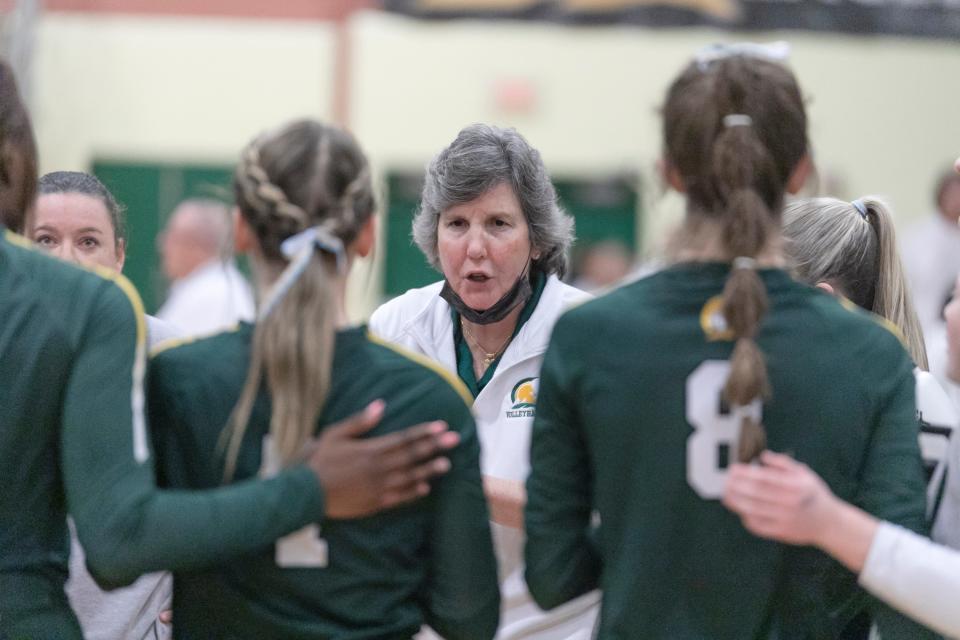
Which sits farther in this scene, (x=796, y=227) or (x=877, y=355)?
(x=796, y=227)

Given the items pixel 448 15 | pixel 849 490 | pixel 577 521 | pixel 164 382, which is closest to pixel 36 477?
pixel 164 382

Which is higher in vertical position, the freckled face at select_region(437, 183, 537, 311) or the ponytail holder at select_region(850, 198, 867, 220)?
the ponytail holder at select_region(850, 198, 867, 220)

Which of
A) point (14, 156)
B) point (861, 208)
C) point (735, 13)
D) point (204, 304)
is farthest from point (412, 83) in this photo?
point (14, 156)

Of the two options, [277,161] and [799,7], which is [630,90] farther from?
[277,161]

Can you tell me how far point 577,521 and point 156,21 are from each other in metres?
11.3

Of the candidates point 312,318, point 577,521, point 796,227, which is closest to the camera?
point 312,318

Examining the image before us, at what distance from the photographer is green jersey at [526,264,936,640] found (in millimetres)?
2258

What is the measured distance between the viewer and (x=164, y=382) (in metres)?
2.30

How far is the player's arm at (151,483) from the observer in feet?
7.04

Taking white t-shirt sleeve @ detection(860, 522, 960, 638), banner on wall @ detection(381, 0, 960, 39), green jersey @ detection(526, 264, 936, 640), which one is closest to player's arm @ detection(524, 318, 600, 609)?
green jersey @ detection(526, 264, 936, 640)

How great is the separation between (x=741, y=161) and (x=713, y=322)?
262 mm

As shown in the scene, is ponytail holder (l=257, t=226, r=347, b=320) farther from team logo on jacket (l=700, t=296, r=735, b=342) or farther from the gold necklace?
the gold necklace

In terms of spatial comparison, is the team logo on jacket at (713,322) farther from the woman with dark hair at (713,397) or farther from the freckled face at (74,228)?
the freckled face at (74,228)

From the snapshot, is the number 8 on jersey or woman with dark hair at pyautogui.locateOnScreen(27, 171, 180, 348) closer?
the number 8 on jersey
